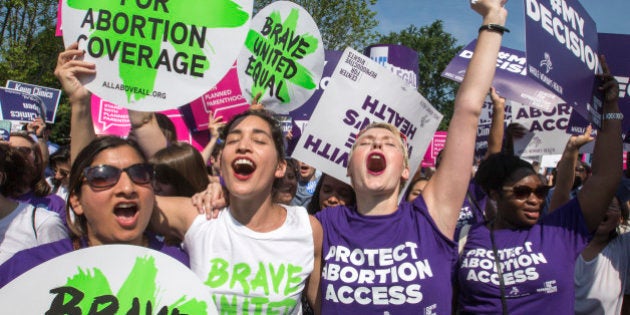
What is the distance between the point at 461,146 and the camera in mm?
2303

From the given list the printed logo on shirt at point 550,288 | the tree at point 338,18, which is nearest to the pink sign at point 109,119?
the printed logo on shirt at point 550,288

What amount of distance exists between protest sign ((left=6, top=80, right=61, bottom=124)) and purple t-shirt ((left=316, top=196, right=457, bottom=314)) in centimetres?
808

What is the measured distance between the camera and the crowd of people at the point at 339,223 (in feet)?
6.72

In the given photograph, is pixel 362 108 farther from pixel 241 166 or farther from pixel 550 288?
pixel 550 288

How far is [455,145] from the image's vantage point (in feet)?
7.59

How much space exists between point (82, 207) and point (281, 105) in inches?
88.1

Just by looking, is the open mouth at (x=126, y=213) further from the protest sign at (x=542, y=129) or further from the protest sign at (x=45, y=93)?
Answer: the protest sign at (x=45, y=93)

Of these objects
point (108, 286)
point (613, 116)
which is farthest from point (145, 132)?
point (613, 116)

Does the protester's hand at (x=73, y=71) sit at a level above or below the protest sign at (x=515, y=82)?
below

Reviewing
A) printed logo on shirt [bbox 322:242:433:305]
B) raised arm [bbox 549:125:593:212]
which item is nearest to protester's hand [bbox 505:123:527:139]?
raised arm [bbox 549:125:593:212]

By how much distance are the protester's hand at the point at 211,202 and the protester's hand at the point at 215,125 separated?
92.4 inches

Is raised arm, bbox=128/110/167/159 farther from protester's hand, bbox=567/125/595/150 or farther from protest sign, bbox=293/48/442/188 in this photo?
protester's hand, bbox=567/125/595/150

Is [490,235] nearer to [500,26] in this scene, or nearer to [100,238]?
[500,26]

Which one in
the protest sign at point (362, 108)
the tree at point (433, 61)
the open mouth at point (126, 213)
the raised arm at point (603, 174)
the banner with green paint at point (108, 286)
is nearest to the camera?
the banner with green paint at point (108, 286)
